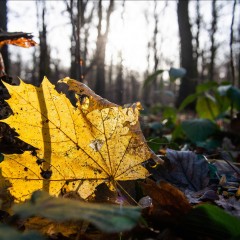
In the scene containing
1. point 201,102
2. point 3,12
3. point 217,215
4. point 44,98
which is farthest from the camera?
point 201,102

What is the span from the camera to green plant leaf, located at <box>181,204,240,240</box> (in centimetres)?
61

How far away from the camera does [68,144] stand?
2.72 ft

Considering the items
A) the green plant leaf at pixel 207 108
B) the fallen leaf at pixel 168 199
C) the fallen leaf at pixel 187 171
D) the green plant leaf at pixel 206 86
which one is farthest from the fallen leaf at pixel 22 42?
the green plant leaf at pixel 207 108

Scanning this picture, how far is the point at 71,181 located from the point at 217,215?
384 millimetres

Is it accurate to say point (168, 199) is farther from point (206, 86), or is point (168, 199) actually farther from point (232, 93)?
point (206, 86)

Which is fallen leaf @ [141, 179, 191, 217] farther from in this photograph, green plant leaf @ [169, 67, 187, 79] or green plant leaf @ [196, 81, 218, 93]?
green plant leaf @ [196, 81, 218, 93]

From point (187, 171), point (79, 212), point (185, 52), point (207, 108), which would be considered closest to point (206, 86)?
point (207, 108)

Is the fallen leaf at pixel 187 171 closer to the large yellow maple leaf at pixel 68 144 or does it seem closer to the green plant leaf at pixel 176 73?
the large yellow maple leaf at pixel 68 144

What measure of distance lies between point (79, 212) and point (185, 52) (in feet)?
35.1

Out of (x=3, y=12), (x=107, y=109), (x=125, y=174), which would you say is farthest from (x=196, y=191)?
(x=3, y=12)

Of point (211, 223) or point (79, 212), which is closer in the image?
point (79, 212)

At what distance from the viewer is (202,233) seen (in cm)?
64

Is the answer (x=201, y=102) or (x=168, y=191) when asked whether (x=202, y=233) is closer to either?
(x=168, y=191)

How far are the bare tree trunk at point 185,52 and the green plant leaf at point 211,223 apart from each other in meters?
9.05
